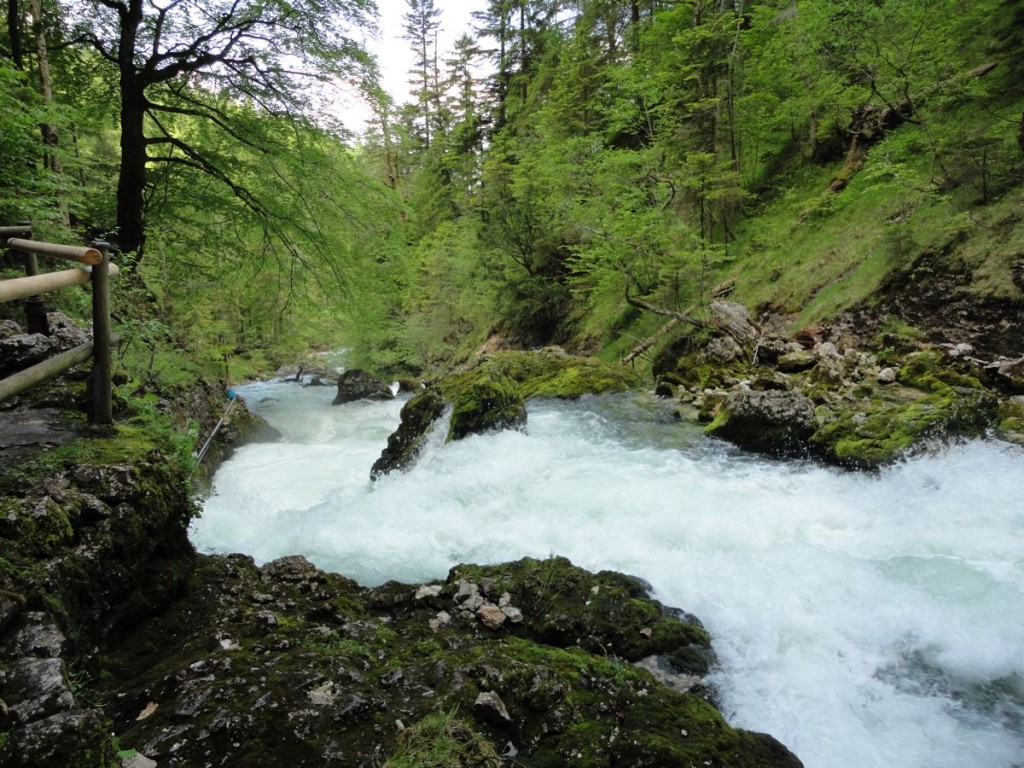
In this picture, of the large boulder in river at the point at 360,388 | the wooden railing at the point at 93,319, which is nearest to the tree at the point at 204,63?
the wooden railing at the point at 93,319

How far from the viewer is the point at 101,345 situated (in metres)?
3.79

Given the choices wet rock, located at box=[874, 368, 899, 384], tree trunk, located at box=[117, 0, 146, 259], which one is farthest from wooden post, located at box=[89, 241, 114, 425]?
wet rock, located at box=[874, 368, 899, 384]

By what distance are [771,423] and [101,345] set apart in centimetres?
835

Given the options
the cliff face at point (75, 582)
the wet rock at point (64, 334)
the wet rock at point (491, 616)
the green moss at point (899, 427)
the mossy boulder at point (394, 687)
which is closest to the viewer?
the cliff face at point (75, 582)

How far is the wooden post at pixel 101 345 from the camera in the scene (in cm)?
371

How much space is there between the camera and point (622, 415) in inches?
437

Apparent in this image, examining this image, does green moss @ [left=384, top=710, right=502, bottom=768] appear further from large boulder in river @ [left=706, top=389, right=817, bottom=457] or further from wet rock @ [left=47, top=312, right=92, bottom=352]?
large boulder in river @ [left=706, top=389, right=817, bottom=457]

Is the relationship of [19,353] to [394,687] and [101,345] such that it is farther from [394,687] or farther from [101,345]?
[394,687]

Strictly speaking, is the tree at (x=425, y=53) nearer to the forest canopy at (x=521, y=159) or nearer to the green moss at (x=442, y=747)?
the forest canopy at (x=521, y=159)

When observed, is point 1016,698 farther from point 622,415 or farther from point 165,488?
point 622,415

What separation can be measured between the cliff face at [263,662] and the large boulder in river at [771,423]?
5.12 meters

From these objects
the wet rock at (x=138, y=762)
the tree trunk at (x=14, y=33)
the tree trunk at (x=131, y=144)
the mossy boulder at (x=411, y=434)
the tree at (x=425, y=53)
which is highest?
the tree at (x=425, y=53)

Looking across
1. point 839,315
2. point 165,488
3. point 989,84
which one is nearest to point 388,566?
point 165,488

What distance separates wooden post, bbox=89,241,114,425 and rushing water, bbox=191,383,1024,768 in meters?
2.30
